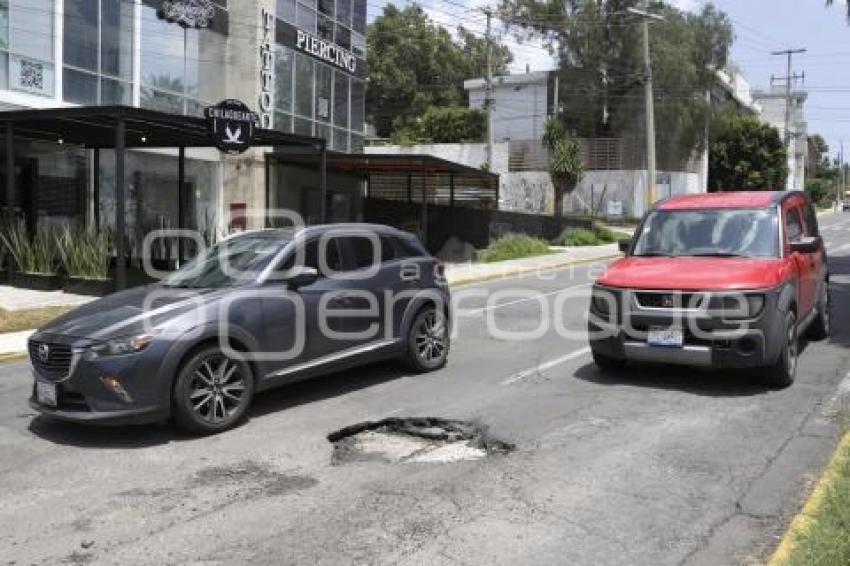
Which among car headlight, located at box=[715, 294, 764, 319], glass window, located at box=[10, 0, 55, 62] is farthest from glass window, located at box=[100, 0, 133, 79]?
car headlight, located at box=[715, 294, 764, 319]

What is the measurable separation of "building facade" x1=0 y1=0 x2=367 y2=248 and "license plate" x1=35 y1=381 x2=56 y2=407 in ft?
45.7

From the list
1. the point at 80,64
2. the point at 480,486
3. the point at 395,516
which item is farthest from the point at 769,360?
the point at 80,64

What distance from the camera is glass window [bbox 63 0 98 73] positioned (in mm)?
20797

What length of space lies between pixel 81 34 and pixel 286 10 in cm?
932

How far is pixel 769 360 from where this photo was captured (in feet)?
26.9

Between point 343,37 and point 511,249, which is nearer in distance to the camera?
point 511,249

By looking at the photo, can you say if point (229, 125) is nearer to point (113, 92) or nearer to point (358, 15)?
point (113, 92)

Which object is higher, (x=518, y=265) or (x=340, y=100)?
(x=340, y=100)

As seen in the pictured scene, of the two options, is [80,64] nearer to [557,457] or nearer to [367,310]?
[367,310]

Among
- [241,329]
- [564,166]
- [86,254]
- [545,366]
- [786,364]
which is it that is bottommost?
[545,366]

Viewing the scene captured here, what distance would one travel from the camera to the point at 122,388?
21.7ft

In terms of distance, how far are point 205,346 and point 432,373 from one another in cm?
309

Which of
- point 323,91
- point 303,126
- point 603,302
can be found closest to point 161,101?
point 303,126

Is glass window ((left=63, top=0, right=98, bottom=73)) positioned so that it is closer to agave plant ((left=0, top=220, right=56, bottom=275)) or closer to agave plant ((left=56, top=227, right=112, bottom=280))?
agave plant ((left=0, top=220, right=56, bottom=275))
